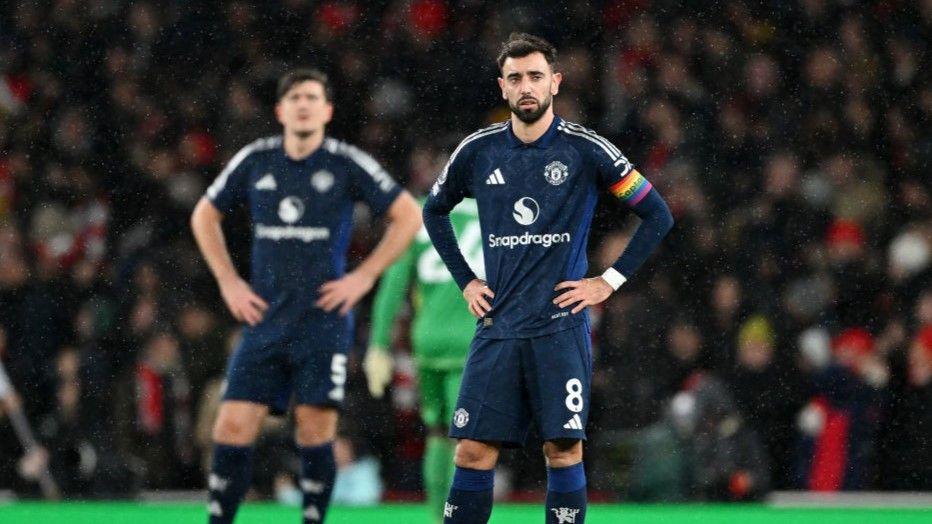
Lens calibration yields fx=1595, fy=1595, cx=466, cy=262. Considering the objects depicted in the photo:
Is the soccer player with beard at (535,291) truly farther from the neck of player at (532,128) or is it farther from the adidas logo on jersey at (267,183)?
the adidas logo on jersey at (267,183)

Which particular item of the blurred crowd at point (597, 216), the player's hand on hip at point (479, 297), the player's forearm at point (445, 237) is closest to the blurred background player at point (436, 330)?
the player's forearm at point (445, 237)

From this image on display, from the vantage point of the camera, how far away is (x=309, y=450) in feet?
22.8

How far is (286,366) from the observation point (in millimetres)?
6941

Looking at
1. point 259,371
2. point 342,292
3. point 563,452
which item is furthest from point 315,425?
point 563,452

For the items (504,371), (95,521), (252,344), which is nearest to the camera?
(504,371)

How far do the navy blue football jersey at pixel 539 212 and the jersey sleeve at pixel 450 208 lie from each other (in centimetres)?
9

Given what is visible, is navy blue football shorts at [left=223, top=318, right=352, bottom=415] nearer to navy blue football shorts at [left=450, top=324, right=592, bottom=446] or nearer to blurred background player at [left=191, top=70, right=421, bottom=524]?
blurred background player at [left=191, top=70, right=421, bottom=524]

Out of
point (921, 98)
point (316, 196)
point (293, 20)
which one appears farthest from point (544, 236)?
point (293, 20)

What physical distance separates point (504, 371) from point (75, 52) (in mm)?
9935

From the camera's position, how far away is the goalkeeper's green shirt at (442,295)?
759cm

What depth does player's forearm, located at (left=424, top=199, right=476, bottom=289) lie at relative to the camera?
604cm

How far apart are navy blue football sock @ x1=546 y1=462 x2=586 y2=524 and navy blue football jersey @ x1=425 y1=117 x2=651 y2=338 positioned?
0.51m

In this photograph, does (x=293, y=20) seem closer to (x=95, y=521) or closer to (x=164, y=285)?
(x=164, y=285)

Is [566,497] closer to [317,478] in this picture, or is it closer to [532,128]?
[532,128]
